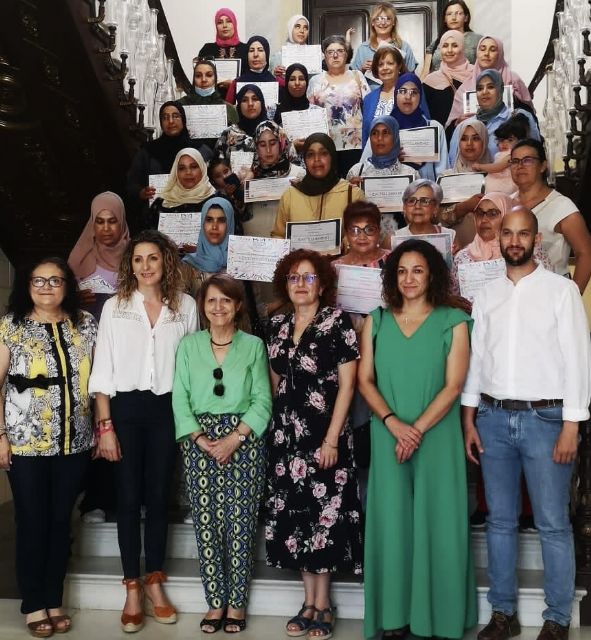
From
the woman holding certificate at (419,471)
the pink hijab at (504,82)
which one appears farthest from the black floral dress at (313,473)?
the pink hijab at (504,82)

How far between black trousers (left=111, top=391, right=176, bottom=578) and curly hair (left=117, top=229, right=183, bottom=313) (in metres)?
0.43

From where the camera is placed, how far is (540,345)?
3066mm

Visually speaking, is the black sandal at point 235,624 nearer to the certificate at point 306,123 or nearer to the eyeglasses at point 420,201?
the eyeglasses at point 420,201

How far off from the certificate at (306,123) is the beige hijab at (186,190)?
34.1 inches

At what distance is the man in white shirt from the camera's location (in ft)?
9.99

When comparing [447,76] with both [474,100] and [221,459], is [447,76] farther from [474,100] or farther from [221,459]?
[221,459]

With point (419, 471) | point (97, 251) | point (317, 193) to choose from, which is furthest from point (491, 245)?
point (97, 251)

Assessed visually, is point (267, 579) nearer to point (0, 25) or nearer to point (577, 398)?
point (577, 398)

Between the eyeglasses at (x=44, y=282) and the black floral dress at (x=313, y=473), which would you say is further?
the eyeglasses at (x=44, y=282)

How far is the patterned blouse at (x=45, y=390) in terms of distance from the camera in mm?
3311

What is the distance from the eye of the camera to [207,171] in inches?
212

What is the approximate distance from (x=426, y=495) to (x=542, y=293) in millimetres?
887

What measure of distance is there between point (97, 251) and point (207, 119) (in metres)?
1.92

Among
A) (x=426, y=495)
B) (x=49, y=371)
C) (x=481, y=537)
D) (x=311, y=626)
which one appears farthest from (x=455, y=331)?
(x=49, y=371)
